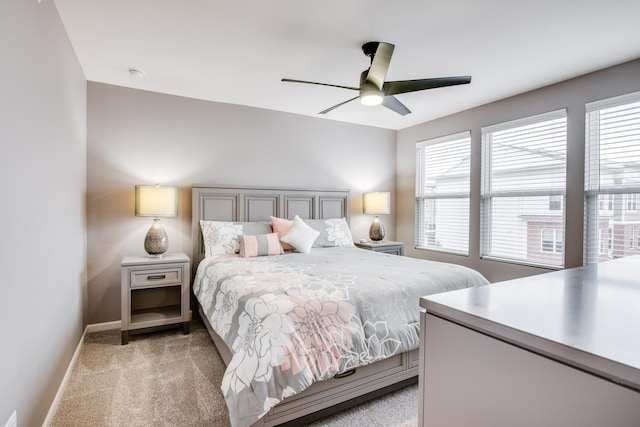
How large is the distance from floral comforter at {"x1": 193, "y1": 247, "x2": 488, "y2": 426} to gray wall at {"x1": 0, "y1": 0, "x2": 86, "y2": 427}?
96 cm

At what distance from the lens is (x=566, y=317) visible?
0.70 m

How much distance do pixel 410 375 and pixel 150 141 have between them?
11.2ft

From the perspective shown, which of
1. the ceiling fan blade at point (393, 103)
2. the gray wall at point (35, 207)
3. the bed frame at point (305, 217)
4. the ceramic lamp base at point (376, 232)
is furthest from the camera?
the ceramic lamp base at point (376, 232)

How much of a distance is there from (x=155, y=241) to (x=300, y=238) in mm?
1495

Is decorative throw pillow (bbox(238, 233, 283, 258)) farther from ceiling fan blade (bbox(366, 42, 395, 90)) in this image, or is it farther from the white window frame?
the white window frame

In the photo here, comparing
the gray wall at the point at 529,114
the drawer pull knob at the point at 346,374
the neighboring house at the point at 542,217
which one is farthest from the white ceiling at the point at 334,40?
the drawer pull knob at the point at 346,374

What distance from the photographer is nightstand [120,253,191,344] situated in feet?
9.78

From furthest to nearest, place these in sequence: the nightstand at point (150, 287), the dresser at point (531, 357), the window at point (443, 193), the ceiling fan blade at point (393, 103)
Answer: the window at point (443, 193), the nightstand at point (150, 287), the ceiling fan blade at point (393, 103), the dresser at point (531, 357)

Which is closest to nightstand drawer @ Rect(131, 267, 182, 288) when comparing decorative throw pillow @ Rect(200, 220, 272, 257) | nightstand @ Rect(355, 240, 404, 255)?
decorative throw pillow @ Rect(200, 220, 272, 257)

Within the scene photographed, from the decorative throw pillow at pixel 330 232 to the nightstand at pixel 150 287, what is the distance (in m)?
1.55

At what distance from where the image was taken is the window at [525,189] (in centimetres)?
338

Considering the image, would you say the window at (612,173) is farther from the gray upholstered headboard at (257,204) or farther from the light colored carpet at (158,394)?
the gray upholstered headboard at (257,204)

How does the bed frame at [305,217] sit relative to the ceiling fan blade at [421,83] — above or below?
below

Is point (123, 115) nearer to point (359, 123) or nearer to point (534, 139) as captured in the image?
point (359, 123)
